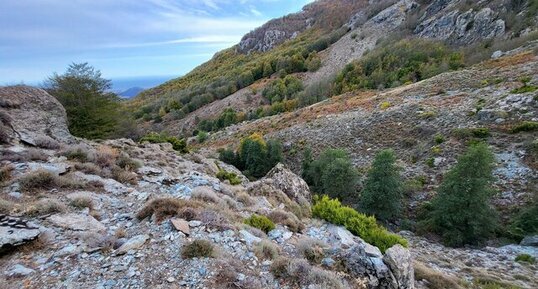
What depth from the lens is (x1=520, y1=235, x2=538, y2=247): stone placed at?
13.7 metres

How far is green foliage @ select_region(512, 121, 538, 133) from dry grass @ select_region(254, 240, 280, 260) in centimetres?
2285

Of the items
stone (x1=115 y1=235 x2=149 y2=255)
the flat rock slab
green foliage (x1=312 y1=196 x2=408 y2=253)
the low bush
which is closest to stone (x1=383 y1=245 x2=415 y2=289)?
green foliage (x1=312 y1=196 x2=408 y2=253)

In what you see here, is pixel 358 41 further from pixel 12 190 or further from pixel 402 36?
pixel 12 190

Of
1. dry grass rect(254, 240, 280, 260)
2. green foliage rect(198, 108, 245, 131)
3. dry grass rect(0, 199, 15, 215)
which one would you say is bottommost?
green foliage rect(198, 108, 245, 131)

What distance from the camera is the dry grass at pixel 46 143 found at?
12.3 metres

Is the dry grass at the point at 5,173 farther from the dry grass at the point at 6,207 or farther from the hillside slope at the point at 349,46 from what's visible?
the hillside slope at the point at 349,46

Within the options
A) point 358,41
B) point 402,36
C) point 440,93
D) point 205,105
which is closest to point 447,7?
point 402,36

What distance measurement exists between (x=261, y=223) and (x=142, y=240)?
322cm

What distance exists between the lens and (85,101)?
22328mm

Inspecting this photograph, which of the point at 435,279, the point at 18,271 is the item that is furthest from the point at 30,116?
the point at 435,279

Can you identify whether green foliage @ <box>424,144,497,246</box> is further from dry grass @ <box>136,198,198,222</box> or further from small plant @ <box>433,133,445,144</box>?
dry grass @ <box>136,198,198,222</box>

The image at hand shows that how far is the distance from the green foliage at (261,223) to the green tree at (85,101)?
1896 cm

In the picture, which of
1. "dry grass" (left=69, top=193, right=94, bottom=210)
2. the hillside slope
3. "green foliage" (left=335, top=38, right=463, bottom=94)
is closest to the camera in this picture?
"dry grass" (left=69, top=193, right=94, bottom=210)

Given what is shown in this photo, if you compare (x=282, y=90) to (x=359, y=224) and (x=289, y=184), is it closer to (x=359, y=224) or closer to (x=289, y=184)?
(x=289, y=184)
